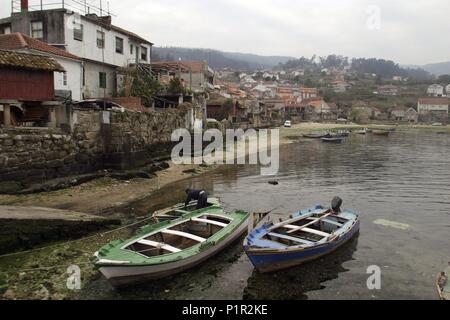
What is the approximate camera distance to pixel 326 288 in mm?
12391

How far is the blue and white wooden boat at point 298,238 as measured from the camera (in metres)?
12.5

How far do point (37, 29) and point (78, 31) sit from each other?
3.37 metres

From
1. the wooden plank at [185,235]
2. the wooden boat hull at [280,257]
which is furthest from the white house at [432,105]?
the wooden plank at [185,235]

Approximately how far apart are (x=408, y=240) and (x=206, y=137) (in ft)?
105

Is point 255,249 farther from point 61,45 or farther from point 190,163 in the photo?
point 61,45

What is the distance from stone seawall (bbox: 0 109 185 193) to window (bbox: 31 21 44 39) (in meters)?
11.4

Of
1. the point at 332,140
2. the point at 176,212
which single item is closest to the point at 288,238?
the point at 176,212

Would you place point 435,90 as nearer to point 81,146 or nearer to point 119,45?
point 119,45

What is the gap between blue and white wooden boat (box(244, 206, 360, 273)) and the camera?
12523 mm

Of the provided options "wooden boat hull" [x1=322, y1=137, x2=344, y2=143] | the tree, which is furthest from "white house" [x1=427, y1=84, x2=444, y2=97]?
the tree

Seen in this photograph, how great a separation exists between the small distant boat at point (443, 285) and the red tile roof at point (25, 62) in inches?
877

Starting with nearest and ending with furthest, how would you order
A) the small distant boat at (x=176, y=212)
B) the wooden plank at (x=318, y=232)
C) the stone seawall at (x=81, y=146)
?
the wooden plank at (x=318, y=232) → the small distant boat at (x=176, y=212) → the stone seawall at (x=81, y=146)

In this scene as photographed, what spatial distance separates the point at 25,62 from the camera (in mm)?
22422

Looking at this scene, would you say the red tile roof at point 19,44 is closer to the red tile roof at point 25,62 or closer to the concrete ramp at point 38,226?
the red tile roof at point 25,62
